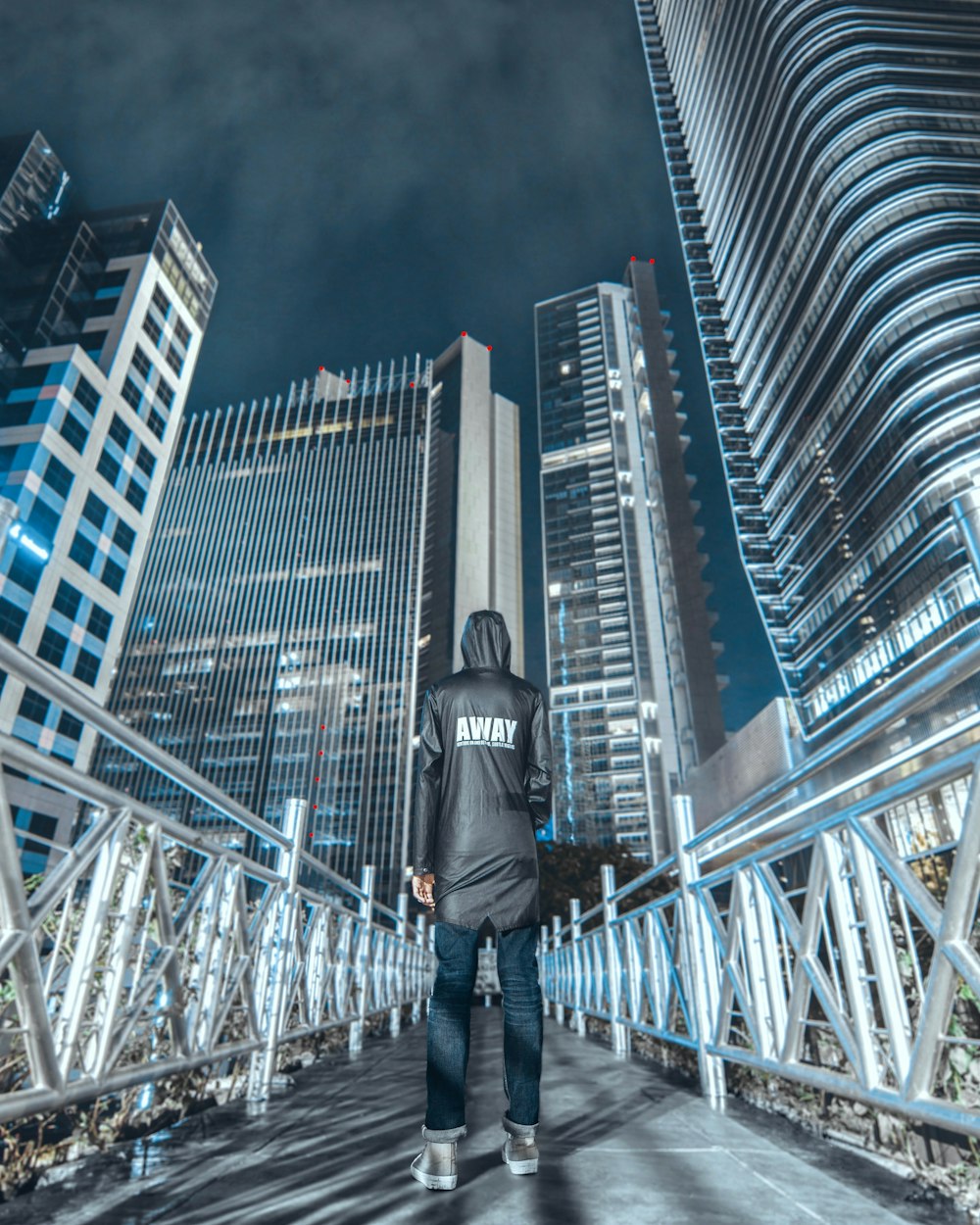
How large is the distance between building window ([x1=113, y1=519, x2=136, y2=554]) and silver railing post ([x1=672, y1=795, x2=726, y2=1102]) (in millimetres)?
51417

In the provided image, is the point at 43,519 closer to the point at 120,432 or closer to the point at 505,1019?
the point at 120,432

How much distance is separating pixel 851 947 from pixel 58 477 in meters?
50.9

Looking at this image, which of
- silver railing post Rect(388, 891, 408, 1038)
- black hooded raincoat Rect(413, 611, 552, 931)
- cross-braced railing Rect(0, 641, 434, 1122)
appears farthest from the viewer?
silver railing post Rect(388, 891, 408, 1038)

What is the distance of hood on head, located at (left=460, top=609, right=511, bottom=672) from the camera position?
3033 mm

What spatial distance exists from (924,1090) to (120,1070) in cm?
258

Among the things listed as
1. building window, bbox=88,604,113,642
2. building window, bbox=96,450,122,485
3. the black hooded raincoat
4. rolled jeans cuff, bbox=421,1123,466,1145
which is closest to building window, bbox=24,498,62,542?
building window, bbox=88,604,113,642

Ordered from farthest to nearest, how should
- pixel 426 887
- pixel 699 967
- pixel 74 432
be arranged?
pixel 74 432, pixel 699 967, pixel 426 887

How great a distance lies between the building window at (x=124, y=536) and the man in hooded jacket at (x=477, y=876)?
51.9 metres

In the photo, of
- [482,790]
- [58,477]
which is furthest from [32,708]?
[482,790]

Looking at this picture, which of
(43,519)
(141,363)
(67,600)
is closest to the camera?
(43,519)

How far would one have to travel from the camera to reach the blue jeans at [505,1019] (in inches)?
92.0

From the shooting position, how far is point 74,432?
149ft

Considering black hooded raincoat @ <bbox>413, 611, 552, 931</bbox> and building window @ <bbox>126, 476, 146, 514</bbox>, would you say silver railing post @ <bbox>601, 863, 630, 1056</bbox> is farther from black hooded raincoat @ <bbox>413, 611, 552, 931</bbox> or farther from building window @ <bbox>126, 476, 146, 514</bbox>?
building window @ <bbox>126, 476, 146, 514</bbox>

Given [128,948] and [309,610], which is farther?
[309,610]
